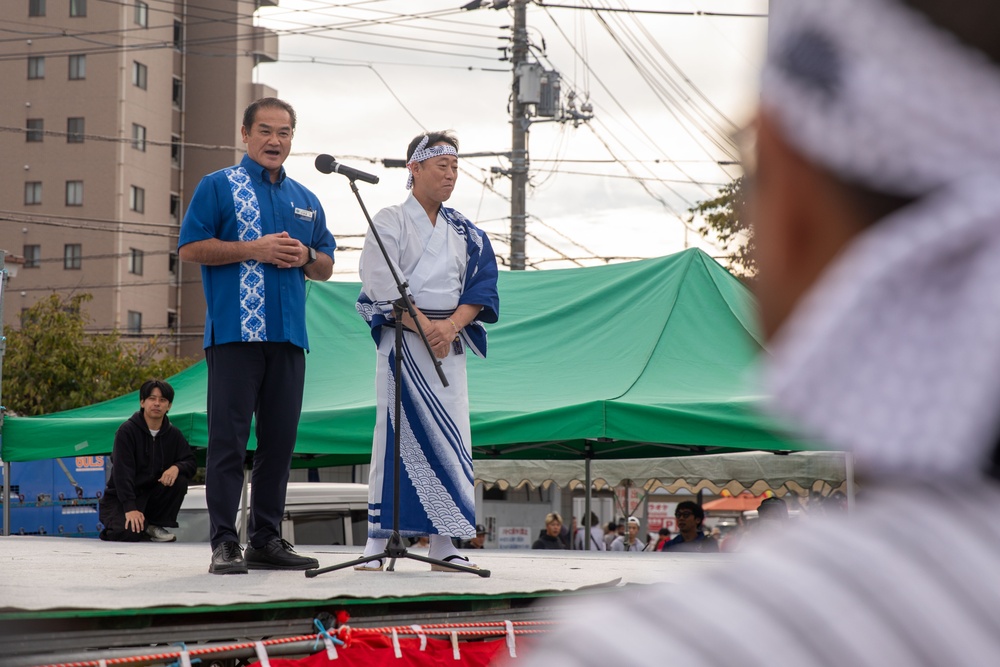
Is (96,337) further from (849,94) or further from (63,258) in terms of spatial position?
(849,94)

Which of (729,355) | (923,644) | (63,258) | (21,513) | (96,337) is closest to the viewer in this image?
(923,644)

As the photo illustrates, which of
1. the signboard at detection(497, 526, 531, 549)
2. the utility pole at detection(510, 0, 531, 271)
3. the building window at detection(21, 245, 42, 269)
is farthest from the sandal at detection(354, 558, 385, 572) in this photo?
the building window at detection(21, 245, 42, 269)

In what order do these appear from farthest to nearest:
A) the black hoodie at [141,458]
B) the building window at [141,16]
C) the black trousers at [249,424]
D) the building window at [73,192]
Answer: the building window at [141,16], the building window at [73,192], the black hoodie at [141,458], the black trousers at [249,424]

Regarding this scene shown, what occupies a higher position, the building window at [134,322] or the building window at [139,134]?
the building window at [139,134]

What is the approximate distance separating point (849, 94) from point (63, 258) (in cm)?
3875

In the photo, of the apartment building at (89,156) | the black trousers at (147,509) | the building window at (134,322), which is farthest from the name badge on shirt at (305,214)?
the building window at (134,322)

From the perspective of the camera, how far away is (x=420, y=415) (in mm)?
4574

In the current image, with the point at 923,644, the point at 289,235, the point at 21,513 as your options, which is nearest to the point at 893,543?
the point at 923,644

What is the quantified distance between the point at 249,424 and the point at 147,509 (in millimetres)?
3079

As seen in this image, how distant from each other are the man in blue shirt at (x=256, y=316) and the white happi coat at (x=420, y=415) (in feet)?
1.23

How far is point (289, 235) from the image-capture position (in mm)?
4176

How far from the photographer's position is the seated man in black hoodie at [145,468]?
6.59m

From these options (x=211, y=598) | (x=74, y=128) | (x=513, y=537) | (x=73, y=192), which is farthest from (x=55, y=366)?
(x=211, y=598)

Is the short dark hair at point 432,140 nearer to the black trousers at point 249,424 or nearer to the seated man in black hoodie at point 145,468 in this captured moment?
the black trousers at point 249,424
